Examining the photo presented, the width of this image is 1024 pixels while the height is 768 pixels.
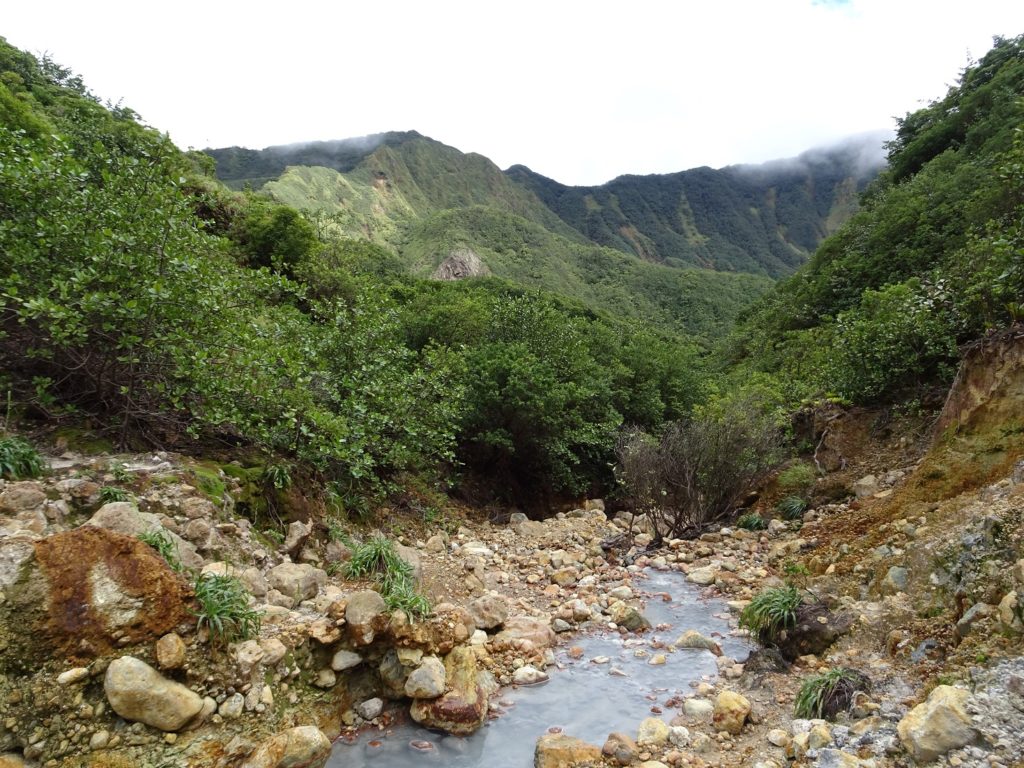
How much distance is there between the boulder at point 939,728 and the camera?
320 centimetres

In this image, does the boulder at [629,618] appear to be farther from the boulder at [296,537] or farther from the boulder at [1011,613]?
the boulder at [296,537]

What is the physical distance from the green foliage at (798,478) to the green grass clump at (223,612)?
11272 mm

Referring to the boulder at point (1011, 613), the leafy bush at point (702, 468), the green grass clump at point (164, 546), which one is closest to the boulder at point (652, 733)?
the boulder at point (1011, 613)

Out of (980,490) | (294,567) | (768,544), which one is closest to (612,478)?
(768,544)

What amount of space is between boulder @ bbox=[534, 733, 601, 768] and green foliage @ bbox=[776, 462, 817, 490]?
30.6 ft

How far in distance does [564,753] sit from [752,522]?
864cm

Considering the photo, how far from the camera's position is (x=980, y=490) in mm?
6895

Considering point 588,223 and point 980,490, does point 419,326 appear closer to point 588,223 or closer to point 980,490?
point 980,490

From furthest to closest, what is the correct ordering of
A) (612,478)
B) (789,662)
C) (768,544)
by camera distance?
1. (612,478)
2. (768,544)
3. (789,662)

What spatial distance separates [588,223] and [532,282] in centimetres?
12547

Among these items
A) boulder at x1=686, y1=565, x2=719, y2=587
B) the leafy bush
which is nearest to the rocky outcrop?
the leafy bush

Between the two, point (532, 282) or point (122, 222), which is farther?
point (532, 282)

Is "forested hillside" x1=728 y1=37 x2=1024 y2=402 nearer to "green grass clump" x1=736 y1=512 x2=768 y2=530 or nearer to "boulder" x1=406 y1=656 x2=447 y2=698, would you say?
"green grass clump" x1=736 y1=512 x2=768 y2=530

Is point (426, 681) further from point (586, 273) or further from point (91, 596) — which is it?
point (586, 273)
